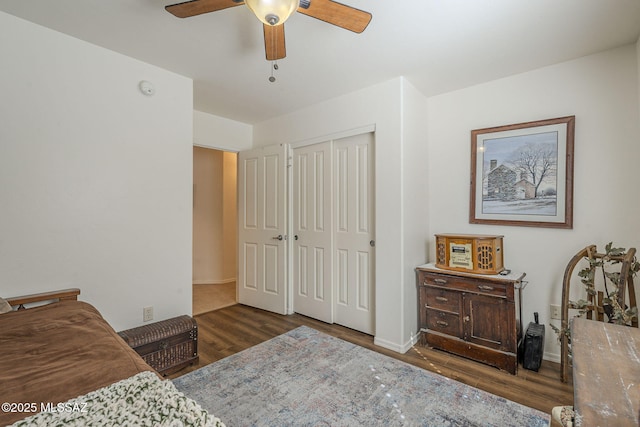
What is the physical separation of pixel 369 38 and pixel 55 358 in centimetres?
244

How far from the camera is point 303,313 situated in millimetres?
3502

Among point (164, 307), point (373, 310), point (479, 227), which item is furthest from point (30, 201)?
point (479, 227)

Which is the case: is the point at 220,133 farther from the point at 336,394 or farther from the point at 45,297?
the point at 336,394

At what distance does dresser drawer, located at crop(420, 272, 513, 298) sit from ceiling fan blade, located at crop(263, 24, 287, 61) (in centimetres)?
211

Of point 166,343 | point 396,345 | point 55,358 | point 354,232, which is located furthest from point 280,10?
point 396,345

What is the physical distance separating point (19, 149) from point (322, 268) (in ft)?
8.58

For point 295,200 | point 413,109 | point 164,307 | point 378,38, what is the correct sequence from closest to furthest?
1. point 378,38
2. point 164,307
3. point 413,109
4. point 295,200

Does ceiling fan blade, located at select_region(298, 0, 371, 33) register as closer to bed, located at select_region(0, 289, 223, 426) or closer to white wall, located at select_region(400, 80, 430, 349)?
white wall, located at select_region(400, 80, 430, 349)

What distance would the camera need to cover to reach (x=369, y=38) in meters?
2.07

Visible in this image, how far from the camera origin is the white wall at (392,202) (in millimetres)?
2621

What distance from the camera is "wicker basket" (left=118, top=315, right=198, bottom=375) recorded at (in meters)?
2.08

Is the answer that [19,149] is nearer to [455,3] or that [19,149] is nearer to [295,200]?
[295,200]

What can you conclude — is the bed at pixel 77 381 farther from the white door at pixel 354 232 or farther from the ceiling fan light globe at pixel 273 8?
the white door at pixel 354 232

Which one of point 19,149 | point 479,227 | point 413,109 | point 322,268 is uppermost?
point 413,109
